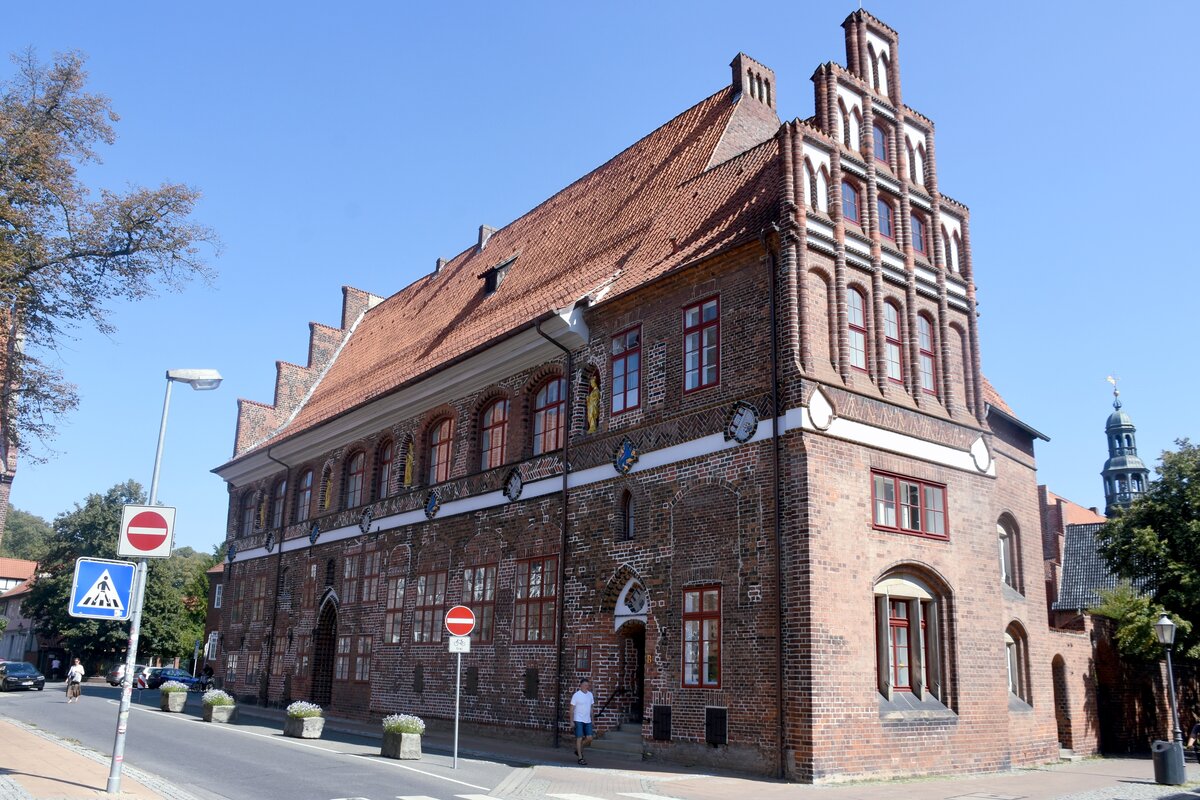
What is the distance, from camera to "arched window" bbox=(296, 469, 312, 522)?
107 feet

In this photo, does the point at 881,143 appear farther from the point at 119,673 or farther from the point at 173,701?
the point at 119,673

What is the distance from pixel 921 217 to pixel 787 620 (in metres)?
9.64

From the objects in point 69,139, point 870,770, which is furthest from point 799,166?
point 69,139

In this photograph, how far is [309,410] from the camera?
35.2 m

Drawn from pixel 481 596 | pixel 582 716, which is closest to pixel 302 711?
pixel 481 596

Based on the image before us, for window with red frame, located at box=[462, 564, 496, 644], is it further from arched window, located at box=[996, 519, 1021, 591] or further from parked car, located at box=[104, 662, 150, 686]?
parked car, located at box=[104, 662, 150, 686]

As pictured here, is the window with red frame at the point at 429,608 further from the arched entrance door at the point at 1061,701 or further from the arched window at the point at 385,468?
the arched entrance door at the point at 1061,701

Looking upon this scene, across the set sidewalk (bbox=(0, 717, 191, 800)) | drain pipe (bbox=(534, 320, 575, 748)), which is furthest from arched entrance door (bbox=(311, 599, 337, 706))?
sidewalk (bbox=(0, 717, 191, 800))

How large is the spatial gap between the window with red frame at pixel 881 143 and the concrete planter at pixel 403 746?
566 inches

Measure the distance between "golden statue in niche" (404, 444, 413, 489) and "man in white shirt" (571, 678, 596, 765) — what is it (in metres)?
11.5

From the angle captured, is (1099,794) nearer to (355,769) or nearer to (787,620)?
(787,620)

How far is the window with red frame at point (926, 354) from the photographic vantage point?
1888 centimetres

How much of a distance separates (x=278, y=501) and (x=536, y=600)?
17.7 meters

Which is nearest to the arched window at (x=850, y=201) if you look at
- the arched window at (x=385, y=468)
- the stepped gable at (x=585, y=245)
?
the stepped gable at (x=585, y=245)
